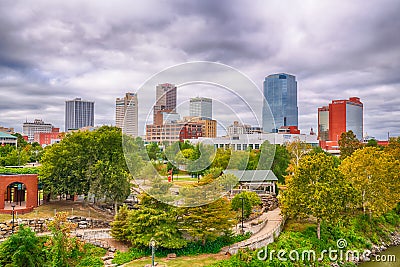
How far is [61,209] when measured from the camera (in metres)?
26.5

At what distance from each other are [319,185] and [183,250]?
997cm

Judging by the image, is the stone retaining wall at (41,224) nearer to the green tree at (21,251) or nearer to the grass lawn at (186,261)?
the green tree at (21,251)

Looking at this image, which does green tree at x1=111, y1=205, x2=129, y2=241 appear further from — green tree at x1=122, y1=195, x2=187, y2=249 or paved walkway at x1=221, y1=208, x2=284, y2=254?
paved walkway at x1=221, y1=208, x2=284, y2=254

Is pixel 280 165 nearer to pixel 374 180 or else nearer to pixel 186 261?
pixel 374 180

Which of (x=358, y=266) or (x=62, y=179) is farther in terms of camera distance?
(x=62, y=179)

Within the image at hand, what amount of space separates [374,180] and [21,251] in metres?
25.9

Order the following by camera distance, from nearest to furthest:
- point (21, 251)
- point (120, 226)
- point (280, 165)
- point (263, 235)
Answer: point (21, 251) < point (120, 226) < point (263, 235) < point (280, 165)

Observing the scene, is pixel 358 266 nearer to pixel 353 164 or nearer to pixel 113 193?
pixel 353 164

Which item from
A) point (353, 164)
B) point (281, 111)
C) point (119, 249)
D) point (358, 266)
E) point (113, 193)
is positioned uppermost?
point (281, 111)

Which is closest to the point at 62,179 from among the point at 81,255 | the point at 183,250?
the point at 81,255

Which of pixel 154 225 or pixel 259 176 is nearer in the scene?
pixel 154 225

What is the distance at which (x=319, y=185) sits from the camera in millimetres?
23938

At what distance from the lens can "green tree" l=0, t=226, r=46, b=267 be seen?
1565 centimetres

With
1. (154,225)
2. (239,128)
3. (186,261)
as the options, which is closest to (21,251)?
(154,225)
